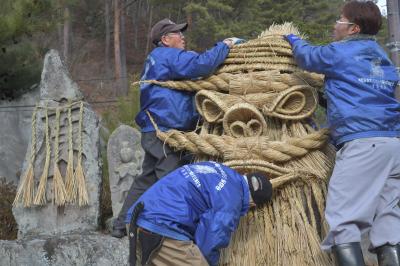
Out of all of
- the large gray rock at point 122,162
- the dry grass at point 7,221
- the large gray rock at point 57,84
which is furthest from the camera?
the dry grass at point 7,221

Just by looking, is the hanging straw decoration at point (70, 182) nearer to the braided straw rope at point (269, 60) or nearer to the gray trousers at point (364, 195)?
the braided straw rope at point (269, 60)

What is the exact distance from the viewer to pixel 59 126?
575 cm

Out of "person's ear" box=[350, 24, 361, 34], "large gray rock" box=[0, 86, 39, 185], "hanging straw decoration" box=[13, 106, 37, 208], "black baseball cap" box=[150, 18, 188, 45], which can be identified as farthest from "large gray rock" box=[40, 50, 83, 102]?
"large gray rock" box=[0, 86, 39, 185]

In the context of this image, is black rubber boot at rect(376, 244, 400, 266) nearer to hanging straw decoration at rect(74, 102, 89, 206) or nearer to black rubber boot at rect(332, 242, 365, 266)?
black rubber boot at rect(332, 242, 365, 266)

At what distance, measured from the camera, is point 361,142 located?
103 inches

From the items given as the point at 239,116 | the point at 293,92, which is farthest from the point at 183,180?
the point at 293,92

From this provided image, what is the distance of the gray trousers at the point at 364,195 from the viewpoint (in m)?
2.57

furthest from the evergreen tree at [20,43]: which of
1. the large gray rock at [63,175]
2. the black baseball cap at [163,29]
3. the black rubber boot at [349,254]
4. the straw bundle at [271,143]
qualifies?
the black rubber boot at [349,254]

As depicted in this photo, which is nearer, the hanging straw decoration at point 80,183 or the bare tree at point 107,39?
the hanging straw decoration at point 80,183

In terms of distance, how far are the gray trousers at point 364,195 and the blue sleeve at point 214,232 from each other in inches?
16.0

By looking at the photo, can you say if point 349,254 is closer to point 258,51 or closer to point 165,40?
point 258,51

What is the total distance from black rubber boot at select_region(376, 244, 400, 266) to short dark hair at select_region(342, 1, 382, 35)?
96cm

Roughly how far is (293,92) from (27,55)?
6516 mm

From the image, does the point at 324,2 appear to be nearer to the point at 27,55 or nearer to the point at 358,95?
the point at 27,55
